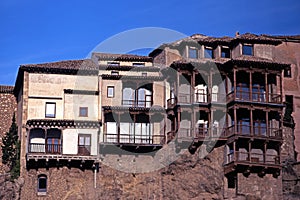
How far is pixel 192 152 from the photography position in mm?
63750

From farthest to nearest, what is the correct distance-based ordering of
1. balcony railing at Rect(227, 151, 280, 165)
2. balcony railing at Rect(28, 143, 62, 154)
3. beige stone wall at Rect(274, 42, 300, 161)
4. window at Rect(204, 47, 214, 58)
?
beige stone wall at Rect(274, 42, 300, 161)
window at Rect(204, 47, 214, 58)
balcony railing at Rect(28, 143, 62, 154)
balcony railing at Rect(227, 151, 280, 165)

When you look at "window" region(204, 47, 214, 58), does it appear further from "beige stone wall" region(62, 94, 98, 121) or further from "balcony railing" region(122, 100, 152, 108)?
"beige stone wall" region(62, 94, 98, 121)

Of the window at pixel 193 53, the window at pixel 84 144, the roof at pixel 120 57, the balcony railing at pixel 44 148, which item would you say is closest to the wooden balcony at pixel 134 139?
the window at pixel 84 144

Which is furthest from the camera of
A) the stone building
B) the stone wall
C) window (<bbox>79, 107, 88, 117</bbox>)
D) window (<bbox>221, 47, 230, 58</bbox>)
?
the stone wall

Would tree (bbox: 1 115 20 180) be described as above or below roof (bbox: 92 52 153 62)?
below

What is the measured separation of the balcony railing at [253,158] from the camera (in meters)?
61.7

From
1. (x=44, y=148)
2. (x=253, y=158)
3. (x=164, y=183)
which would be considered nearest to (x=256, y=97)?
(x=253, y=158)

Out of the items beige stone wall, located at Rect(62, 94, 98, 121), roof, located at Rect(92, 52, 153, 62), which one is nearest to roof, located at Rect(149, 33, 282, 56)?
roof, located at Rect(92, 52, 153, 62)

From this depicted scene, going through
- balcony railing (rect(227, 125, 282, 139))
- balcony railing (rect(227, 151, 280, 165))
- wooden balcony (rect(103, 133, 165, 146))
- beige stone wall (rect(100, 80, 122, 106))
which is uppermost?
beige stone wall (rect(100, 80, 122, 106))

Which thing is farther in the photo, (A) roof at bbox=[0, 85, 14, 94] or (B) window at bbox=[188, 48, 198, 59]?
(A) roof at bbox=[0, 85, 14, 94]

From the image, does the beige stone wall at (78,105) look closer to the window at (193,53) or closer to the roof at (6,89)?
the roof at (6,89)

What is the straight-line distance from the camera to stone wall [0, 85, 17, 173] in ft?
229

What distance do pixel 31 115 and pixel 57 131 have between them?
2941 mm

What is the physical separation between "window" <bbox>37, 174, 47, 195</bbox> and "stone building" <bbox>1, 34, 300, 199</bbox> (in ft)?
0.52
